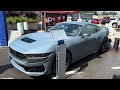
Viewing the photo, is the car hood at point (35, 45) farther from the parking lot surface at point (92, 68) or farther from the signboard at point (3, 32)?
the signboard at point (3, 32)

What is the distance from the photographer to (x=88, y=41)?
5.05m

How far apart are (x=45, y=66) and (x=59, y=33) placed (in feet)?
2.76

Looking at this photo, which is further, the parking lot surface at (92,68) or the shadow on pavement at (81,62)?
the shadow on pavement at (81,62)

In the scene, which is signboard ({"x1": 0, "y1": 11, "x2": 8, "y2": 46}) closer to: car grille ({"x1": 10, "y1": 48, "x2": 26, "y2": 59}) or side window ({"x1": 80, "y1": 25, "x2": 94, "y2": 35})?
car grille ({"x1": 10, "y1": 48, "x2": 26, "y2": 59})

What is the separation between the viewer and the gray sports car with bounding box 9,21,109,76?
11.9 feet

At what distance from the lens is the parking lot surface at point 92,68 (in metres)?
4.16

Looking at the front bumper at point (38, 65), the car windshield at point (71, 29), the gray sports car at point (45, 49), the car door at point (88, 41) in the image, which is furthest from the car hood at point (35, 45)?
the car door at point (88, 41)

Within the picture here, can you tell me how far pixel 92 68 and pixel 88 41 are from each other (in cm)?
87

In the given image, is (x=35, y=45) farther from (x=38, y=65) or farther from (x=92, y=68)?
(x=92, y=68)

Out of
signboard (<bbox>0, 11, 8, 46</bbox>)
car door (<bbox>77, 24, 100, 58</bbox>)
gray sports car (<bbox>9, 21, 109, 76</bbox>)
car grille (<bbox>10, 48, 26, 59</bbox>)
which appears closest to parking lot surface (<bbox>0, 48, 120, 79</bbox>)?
gray sports car (<bbox>9, 21, 109, 76</bbox>)

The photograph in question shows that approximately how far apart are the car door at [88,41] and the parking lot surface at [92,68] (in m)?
0.41
